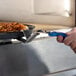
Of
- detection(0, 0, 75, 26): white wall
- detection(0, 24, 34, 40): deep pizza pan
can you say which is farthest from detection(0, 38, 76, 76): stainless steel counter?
detection(0, 0, 75, 26): white wall

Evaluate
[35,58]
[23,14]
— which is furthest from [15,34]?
[23,14]

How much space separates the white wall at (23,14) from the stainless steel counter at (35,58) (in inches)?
12.6

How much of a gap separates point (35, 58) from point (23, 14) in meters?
0.46

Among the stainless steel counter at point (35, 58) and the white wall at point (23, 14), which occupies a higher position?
the white wall at point (23, 14)

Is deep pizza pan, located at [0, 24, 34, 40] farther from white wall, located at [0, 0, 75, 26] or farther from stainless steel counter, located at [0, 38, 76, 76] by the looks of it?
white wall, located at [0, 0, 75, 26]

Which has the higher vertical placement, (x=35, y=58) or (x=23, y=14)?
(x=23, y=14)

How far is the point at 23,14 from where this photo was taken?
105 centimetres

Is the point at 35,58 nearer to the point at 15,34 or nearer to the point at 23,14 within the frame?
the point at 15,34

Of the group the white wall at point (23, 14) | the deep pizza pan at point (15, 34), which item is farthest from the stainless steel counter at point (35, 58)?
the white wall at point (23, 14)

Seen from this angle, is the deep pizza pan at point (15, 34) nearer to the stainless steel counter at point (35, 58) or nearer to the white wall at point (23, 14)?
the stainless steel counter at point (35, 58)

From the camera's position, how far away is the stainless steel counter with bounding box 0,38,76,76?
587mm

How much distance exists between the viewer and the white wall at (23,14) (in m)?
1.00

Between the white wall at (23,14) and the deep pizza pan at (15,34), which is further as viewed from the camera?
the white wall at (23,14)

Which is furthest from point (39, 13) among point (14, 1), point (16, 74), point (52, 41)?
point (16, 74)
